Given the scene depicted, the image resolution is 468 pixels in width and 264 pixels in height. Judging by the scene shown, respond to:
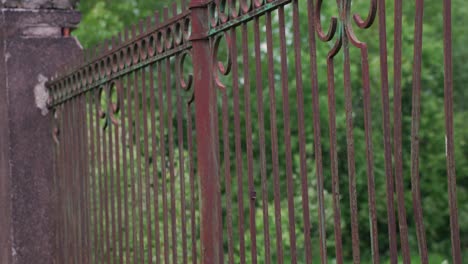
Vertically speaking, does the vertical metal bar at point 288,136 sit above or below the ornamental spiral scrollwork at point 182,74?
below

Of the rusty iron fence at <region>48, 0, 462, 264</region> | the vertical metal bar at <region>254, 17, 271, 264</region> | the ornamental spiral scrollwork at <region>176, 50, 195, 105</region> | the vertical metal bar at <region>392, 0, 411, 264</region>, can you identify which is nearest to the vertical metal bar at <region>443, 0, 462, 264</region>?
the rusty iron fence at <region>48, 0, 462, 264</region>

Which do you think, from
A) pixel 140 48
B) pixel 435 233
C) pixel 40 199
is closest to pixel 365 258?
pixel 435 233

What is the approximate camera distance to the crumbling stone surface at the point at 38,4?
552 centimetres

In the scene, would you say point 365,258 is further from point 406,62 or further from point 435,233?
point 406,62

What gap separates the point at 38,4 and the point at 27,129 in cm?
82

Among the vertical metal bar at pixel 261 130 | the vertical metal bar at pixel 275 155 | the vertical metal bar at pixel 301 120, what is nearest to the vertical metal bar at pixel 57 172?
the vertical metal bar at pixel 261 130

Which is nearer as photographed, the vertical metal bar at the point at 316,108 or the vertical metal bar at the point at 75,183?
the vertical metal bar at the point at 316,108

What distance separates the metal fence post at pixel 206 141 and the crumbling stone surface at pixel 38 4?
2.55 m

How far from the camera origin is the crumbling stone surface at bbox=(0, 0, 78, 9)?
18.1 feet

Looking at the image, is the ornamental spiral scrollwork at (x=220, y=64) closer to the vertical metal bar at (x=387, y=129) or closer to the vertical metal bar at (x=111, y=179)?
the vertical metal bar at (x=387, y=129)

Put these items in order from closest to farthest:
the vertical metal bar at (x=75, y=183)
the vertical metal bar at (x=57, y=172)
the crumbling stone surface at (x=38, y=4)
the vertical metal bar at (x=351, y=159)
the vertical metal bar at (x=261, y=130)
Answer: the vertical metal bar at (x=351, y=159) < the vertical metal bar at (x=261, y=130) < the vertical metal bar at (x=75, y=183) < the vertical metal bar at (x=57, y=172) < the crumbling stone surface at (x=38, y=4)

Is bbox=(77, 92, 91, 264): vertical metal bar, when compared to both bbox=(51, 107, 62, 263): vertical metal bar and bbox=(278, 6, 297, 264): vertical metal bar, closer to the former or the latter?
bbox=(51, 107, 62, 263): vertical metal bar

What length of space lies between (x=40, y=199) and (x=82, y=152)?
2.79 ft

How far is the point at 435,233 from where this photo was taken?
15023 mm
